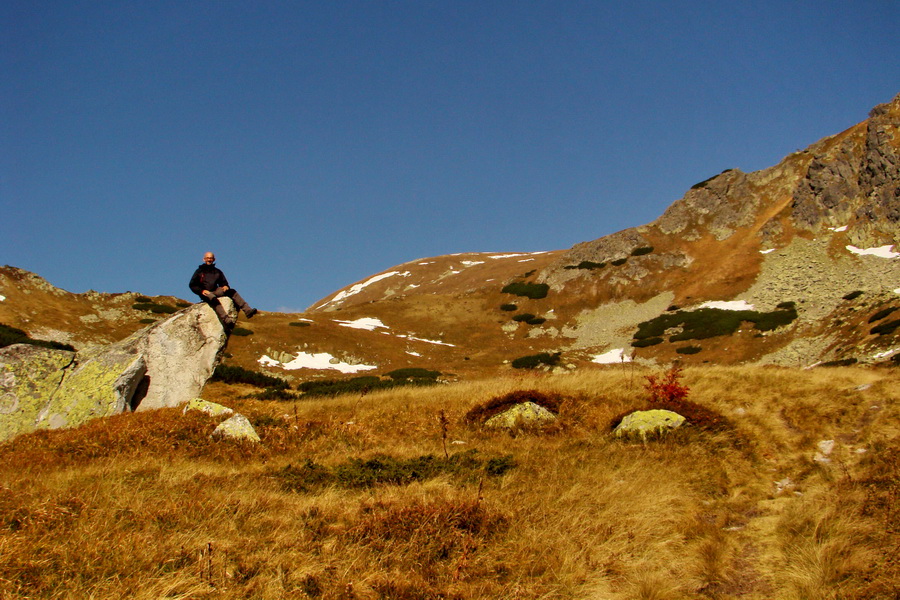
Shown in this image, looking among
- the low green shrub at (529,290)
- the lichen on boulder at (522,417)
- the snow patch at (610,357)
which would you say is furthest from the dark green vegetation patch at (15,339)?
the low green shrub at (529,290)

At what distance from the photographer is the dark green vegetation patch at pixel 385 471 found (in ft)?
23.9

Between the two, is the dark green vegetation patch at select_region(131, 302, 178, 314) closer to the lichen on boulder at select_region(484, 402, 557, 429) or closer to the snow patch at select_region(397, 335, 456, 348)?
the snow patch at select_region(397, 335, 456, 348)

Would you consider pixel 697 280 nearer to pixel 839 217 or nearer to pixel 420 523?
pixel 839 217

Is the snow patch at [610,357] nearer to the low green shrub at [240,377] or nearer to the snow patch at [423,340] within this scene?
the snow patch at [423,340]

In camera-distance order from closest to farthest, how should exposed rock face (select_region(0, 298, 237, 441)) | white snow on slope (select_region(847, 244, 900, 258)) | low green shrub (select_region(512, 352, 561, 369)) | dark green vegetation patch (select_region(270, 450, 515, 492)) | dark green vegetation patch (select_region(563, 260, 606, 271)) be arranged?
1. dark green vegetation patch (select_region(270, 450, 515, 492))
2. exposed rock face (select_region(0, 298, 237, 441))
3. low green shrub (select_region(512, 352, 561, 369))
4. white snow on slope (select_region(847, 244, 900, 258))
5. dark green vegetation patch (select_region(563, 260, 606, 271))

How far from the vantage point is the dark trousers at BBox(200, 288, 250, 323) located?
13.4 metres

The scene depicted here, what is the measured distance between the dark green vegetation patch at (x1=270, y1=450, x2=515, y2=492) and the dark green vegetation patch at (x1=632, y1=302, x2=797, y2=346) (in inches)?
2083

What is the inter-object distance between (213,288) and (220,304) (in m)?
0.46

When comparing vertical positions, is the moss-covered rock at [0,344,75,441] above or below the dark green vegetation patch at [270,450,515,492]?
above

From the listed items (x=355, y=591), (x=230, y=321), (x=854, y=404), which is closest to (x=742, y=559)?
(x=355, y=591)

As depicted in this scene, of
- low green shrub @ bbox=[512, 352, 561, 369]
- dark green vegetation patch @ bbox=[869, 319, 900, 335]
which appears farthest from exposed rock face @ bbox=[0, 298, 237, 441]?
low green shrub @ bbox=[512, 352, 561, 369]

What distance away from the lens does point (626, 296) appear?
7556 centimetres

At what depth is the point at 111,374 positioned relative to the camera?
447 inches

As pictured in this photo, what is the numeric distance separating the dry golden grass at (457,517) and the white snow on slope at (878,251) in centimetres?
5991
